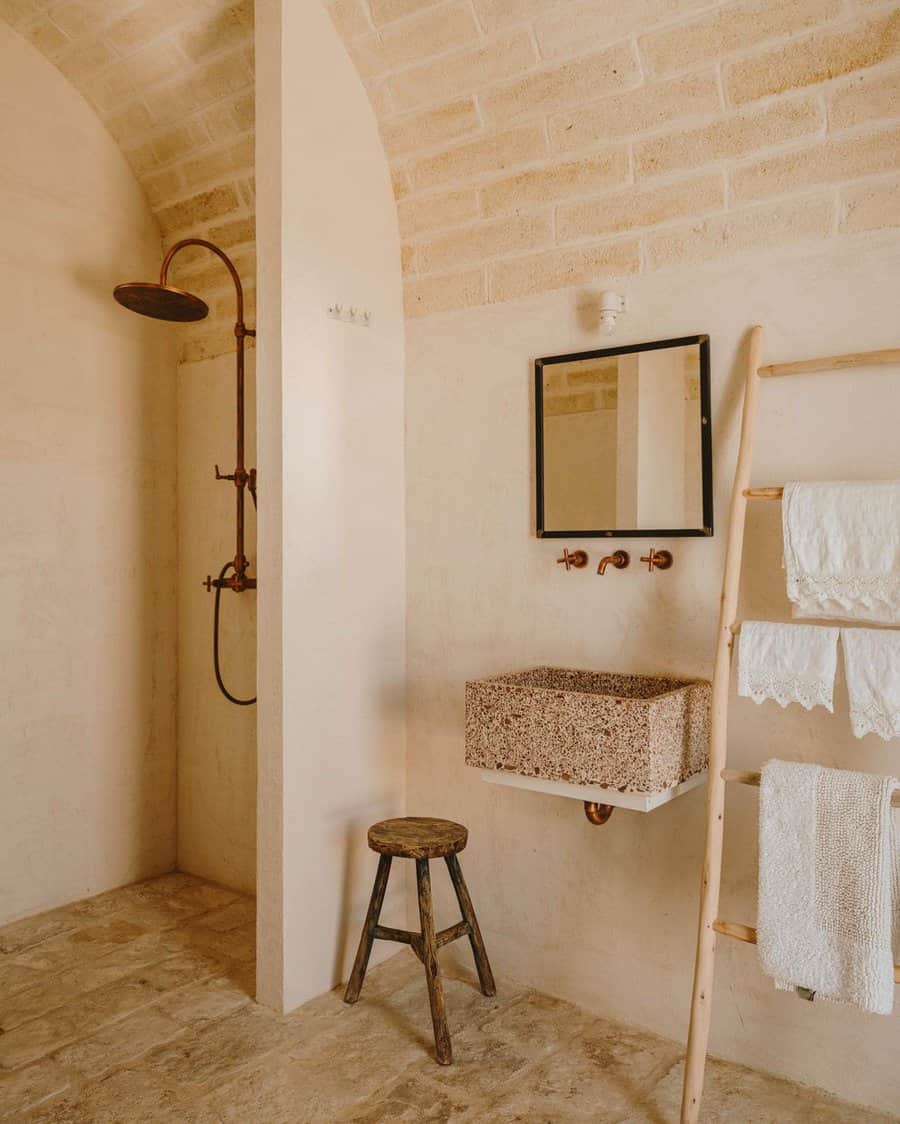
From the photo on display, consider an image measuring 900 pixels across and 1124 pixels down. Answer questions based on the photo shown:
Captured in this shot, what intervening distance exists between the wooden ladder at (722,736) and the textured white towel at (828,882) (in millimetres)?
80

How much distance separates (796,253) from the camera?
2.13 metres

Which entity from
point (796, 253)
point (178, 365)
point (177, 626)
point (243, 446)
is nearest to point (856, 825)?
point (796, 253)

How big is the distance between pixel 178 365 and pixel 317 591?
152cm

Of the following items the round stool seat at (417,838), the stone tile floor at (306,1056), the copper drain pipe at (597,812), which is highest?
the copper drain pipe at (597,812)

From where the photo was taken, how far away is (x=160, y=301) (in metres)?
2.79

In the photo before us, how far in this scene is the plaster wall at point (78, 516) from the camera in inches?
119

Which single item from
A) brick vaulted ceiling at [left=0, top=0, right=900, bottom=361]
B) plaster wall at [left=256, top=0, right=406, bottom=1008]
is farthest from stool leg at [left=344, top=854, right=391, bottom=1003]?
brick vaulted ceiling at [left=0, top=0, right=900, bottom=361]

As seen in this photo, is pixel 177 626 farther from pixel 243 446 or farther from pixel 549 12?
pixel 549 12

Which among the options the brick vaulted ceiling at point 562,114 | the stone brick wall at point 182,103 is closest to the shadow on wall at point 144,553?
the stone brick wall at point 182,103

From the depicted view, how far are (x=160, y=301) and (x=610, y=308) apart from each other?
1417 mm

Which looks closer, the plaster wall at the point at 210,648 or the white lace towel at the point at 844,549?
the white lace towel at the point at 844,549

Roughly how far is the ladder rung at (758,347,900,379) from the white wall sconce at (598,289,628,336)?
0.44 meters

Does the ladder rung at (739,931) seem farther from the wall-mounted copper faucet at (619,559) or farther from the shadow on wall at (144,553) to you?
the shadow on wall at (144,553)

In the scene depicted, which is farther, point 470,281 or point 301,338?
point 470,281
